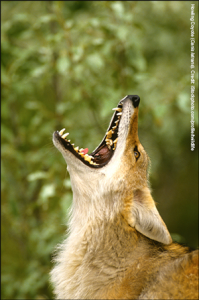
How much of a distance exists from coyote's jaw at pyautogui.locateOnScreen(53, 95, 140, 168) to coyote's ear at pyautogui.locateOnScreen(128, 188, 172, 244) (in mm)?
442

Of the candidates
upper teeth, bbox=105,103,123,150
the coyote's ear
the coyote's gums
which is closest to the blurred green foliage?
upper teeth, bbox=105,103,123,150

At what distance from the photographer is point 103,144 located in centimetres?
283

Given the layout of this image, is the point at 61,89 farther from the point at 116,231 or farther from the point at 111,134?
the point at 116,231

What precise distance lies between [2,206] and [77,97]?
6.82ft

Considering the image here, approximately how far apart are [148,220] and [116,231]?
0.88ft

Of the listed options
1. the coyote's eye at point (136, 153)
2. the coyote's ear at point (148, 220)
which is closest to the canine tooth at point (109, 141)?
the coyote's eye at point (136, 153)

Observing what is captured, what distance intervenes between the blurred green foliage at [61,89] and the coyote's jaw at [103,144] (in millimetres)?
535

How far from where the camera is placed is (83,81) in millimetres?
3730

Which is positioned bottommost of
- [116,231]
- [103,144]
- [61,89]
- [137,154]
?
[116,231]

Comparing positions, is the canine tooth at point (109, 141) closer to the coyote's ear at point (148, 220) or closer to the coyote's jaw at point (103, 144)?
the coyote's jaw at point (103, 144)

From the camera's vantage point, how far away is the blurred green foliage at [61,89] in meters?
3.55

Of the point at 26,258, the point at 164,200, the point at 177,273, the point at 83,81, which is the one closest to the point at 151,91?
the point at 83,81

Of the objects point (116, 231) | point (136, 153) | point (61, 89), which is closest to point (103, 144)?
point (136, 153)

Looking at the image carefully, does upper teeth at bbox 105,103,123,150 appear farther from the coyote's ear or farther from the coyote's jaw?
the coyote's ear
